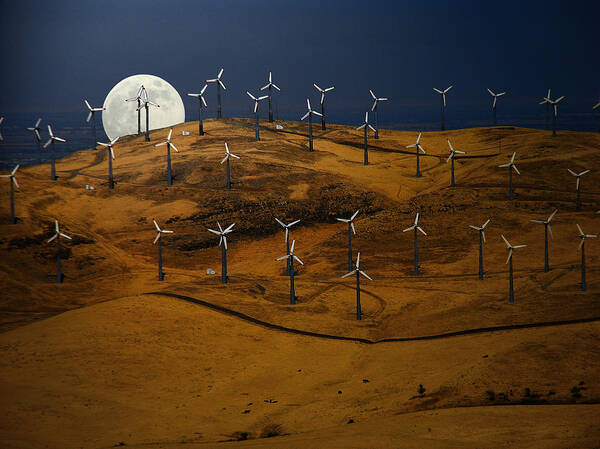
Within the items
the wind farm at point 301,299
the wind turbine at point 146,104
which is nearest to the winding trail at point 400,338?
the wind farm at point 301,299

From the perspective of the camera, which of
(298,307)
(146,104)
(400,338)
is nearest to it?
(400,338)

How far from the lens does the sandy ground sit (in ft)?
121

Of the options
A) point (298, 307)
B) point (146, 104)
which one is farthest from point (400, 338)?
point (146, 104)

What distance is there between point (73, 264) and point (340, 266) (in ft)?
94.5

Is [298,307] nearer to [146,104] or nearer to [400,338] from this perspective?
[400,338]

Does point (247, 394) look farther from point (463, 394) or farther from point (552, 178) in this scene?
point (552, 178)

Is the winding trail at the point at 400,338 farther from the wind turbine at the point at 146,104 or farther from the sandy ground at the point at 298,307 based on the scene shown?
the wind turbine at the point at 146,104

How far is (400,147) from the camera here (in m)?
128

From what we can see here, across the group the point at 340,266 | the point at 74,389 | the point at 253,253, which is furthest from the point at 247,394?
the point at 253,253

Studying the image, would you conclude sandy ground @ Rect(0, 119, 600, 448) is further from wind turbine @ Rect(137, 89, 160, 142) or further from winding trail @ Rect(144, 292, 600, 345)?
wind turbine @ Rect(137, 89, 160, 142)

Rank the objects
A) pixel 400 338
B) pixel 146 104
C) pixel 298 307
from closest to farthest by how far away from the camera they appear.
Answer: pixel 400 338, pixel 298 307, pixel 146 104

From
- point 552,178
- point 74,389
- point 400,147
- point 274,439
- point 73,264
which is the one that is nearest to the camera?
point 274,439

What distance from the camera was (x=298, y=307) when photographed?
60.4m

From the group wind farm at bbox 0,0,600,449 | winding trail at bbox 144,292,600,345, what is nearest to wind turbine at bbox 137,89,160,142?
wind farm at bbox 0,0,600,449
